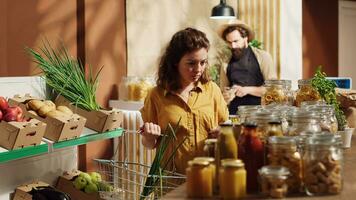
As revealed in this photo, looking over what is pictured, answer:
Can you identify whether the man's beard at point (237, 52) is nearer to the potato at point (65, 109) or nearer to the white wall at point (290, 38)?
the white wall at point (290, 38)

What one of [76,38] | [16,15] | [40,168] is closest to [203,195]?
[40,168]

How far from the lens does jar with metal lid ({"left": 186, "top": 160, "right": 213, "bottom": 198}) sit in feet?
5.16

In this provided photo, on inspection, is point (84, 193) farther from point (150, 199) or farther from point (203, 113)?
point (150, 199)

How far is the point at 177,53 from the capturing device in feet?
9.43

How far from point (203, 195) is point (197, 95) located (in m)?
1.34

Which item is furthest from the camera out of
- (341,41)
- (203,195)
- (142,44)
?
(341,41)

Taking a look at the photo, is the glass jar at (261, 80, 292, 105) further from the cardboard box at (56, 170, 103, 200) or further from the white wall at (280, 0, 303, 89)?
the white wall at (280, 0, 303, 89)

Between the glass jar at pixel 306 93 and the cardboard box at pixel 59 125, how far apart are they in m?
1.20

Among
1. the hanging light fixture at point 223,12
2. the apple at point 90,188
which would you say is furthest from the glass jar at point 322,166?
the hanging light fixture at point 223,12

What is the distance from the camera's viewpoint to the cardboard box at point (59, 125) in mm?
2996

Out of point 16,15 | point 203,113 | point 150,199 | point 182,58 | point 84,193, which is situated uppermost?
point 16,15

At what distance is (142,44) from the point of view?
5.57 metres

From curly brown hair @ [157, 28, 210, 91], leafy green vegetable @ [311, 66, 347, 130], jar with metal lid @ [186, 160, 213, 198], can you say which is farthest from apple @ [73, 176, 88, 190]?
jar with metal lid @ [186, 160, 213, 198]

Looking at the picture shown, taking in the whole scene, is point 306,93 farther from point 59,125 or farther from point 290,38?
point 290,38
